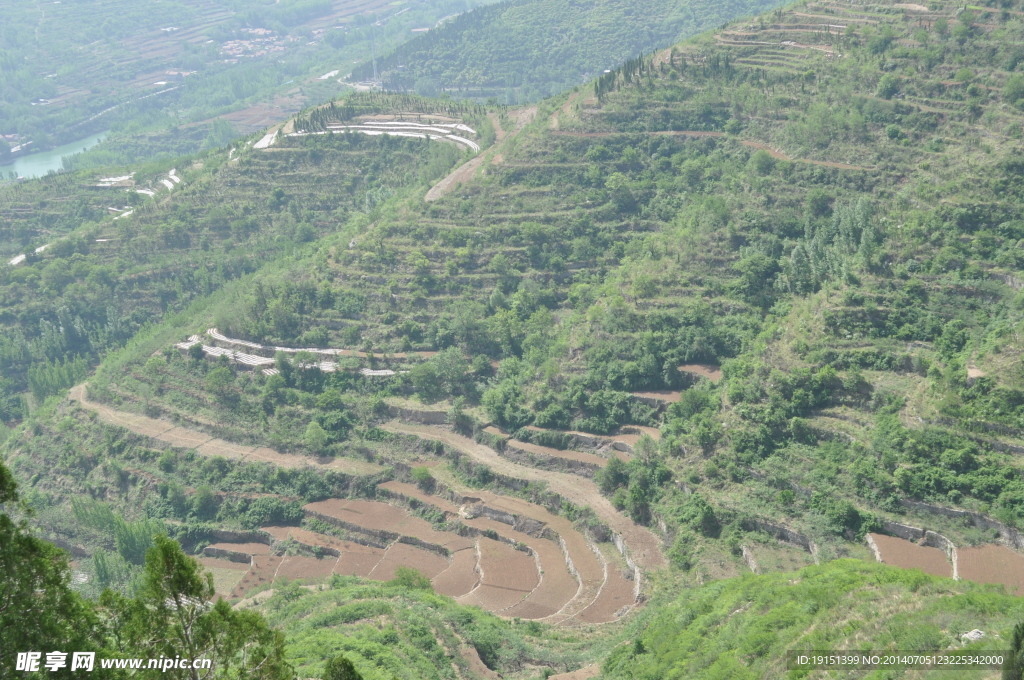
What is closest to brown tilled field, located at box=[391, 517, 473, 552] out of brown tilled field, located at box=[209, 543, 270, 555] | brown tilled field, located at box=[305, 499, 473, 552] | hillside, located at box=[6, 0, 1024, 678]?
brown tilled field, located at box=[305, 499, 473, 552]

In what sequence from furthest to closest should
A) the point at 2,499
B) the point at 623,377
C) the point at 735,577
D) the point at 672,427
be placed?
the point at 623,377 < the point at 672,427 < the point at 735,577 < the point at 2,499

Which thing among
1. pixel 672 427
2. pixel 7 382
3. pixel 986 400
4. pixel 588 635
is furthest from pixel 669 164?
pixel 7 382

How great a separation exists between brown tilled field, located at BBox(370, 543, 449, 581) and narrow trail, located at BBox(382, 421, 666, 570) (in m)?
7.15

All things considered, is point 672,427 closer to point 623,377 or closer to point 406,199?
point 623,377

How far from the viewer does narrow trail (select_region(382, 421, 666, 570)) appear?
170 ft

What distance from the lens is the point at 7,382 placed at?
85.1m

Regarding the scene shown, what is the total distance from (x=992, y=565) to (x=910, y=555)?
11.0ft

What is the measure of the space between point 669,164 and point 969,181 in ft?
81.8

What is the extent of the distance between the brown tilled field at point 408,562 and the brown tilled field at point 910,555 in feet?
76.7

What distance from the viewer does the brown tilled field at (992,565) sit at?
41094mm

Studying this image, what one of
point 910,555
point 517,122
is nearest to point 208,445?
point 517,122

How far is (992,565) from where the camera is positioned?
4219 centimetres

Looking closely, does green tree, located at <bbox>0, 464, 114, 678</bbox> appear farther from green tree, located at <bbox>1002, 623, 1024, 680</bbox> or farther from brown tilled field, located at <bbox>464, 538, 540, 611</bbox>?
Result: brown tilled field, located at <bbox>464, 538, 540, 611</bbox>

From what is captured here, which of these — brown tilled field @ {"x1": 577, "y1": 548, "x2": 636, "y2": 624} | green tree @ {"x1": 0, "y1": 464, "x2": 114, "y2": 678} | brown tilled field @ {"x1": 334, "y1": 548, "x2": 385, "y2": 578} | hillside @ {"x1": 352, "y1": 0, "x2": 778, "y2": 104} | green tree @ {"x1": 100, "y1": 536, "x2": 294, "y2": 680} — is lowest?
brown tilled field @ {"x1": 334, "y1": 548, "x2": 385, "y2": 578}
